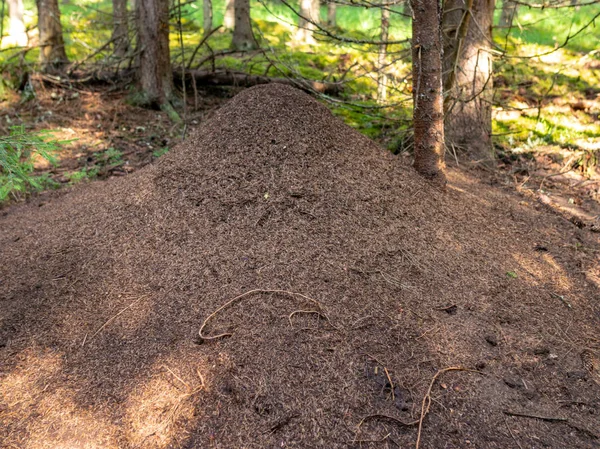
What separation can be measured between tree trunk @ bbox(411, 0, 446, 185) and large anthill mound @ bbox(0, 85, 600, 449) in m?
0.18

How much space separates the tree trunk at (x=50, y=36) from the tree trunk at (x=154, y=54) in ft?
5.11

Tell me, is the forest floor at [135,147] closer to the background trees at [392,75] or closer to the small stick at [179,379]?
the background trees at [392,75]

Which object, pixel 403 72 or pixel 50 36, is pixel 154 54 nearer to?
pixel 50 36

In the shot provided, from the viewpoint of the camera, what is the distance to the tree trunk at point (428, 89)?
10.5 feet

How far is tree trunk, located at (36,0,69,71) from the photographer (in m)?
6.88

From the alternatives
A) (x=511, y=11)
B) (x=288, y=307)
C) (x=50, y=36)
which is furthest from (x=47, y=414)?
(x=50, y=36)

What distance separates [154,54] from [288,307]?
5.06m

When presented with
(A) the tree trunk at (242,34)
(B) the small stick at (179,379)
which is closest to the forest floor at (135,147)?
(A) the tree trunk at (242,34)

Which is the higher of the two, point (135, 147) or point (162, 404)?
point (135, 147)

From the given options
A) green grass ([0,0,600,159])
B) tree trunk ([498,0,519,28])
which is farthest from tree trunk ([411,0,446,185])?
tree trunk ([498,0,519,28])

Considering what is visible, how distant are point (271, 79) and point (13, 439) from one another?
586cm

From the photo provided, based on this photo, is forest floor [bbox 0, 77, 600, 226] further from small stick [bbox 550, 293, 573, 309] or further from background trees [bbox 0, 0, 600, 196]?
small stick [bbox 550, 293, 573, 309]

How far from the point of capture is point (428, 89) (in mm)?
3281

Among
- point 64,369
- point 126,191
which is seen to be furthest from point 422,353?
point 126,191
